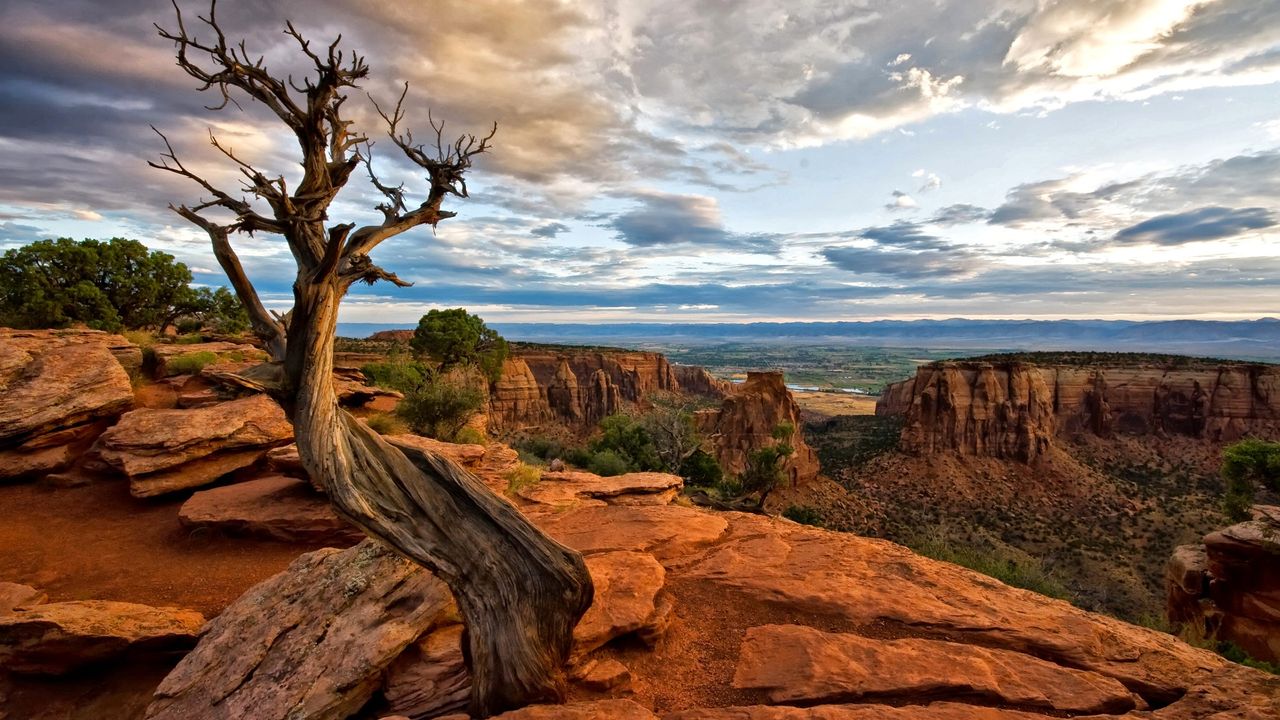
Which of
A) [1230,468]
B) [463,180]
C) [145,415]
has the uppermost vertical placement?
[463,180]

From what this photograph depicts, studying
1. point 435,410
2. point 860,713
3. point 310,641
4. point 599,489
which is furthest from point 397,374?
point 860,713

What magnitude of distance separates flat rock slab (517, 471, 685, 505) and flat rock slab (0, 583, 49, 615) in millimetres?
8954

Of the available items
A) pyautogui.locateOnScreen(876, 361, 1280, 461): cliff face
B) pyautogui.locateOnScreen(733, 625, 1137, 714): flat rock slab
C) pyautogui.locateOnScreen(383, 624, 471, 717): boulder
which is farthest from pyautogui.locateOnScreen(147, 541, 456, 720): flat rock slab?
pyautogui.locateOnScreen(876, 361, 1280, 461): cliff face

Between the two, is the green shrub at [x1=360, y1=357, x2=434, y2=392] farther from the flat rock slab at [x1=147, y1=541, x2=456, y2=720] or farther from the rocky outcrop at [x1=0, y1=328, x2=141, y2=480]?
the flat rock slab at [x1=147, y1=541, x2=456, y2=720]

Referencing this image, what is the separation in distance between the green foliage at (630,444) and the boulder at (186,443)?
17596 millimetres

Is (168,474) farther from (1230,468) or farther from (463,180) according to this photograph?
(1230,468)

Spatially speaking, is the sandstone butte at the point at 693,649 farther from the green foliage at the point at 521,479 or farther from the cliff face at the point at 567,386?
the cliff face at the point at 567,386

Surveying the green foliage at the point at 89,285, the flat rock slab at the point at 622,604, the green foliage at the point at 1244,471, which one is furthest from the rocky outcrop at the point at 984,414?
the green foliage at the point at 89,285

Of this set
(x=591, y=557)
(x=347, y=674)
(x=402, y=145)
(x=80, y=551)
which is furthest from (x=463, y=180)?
(x=80, y=551)

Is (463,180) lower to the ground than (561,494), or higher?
higher

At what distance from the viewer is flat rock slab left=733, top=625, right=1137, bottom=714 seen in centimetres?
568

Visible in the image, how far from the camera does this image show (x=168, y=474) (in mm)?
13398

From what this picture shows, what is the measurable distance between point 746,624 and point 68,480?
18032 mm

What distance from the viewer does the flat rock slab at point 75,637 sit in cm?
714
